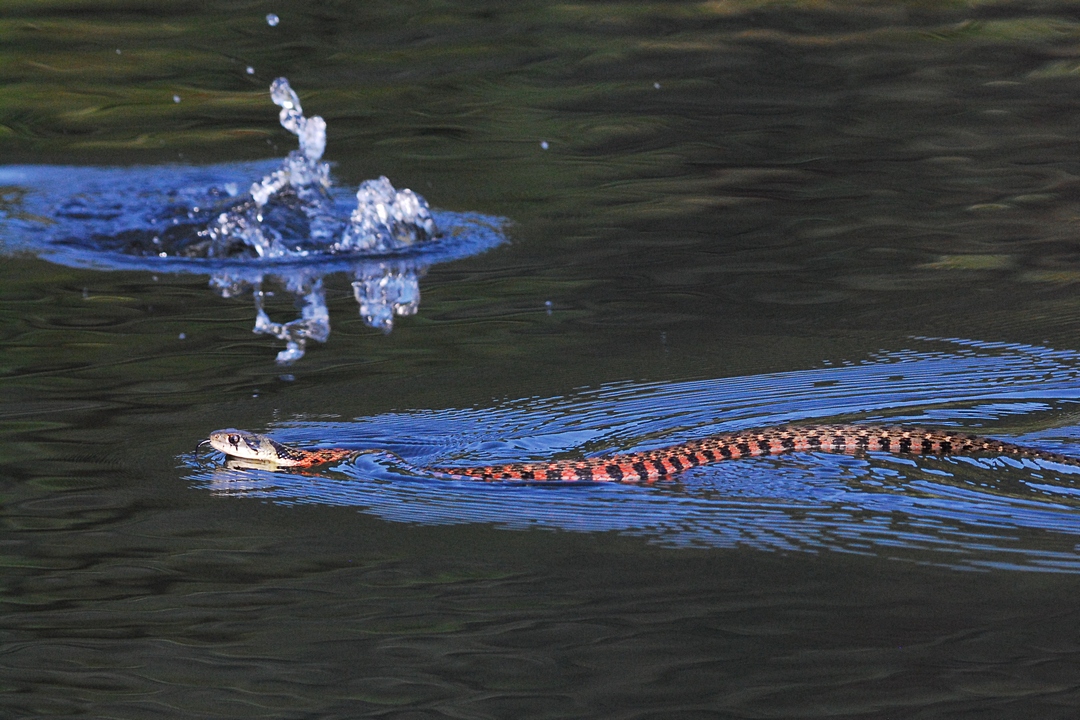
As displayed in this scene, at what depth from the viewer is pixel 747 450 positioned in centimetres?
623

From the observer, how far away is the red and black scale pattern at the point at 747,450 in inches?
239

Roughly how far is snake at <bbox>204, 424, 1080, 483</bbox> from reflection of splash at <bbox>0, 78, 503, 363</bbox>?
2.50 m

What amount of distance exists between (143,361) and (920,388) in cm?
377

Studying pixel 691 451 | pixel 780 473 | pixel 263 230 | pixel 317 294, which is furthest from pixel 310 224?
pixel 780 473

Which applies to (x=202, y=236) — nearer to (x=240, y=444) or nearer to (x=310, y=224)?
(x=310, y=224)

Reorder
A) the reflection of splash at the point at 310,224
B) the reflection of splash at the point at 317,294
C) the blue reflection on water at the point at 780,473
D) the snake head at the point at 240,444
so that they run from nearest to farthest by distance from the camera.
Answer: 1. the blue reflection on water at the point at 780,473
2. the snake head at the point at 240,444
3. the reflection of splash at the point at 317,294
4. the reflection of splash at the point at 310,224

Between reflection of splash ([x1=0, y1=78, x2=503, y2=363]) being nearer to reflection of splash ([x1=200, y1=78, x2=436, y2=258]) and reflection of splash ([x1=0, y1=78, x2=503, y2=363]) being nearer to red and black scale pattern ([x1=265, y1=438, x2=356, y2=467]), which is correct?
reflection of splash ([x1=200, y1=78, x2=436, y2=258])

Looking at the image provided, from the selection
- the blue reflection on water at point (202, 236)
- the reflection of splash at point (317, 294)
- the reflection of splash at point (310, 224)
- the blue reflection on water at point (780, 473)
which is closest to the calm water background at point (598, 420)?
the blue reflection on water at point (780, 473)

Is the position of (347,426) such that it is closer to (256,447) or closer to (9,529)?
(256,447)

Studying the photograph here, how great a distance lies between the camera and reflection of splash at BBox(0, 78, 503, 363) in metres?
9.75

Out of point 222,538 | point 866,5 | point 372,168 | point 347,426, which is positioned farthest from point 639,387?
point 866,5

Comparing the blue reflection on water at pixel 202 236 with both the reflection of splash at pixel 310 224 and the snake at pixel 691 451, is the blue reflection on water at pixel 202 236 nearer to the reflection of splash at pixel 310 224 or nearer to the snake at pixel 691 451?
the reflection of splash at pixel 310 224

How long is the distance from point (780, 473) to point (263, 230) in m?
5.43

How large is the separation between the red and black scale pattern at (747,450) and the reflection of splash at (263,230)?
282 cm
